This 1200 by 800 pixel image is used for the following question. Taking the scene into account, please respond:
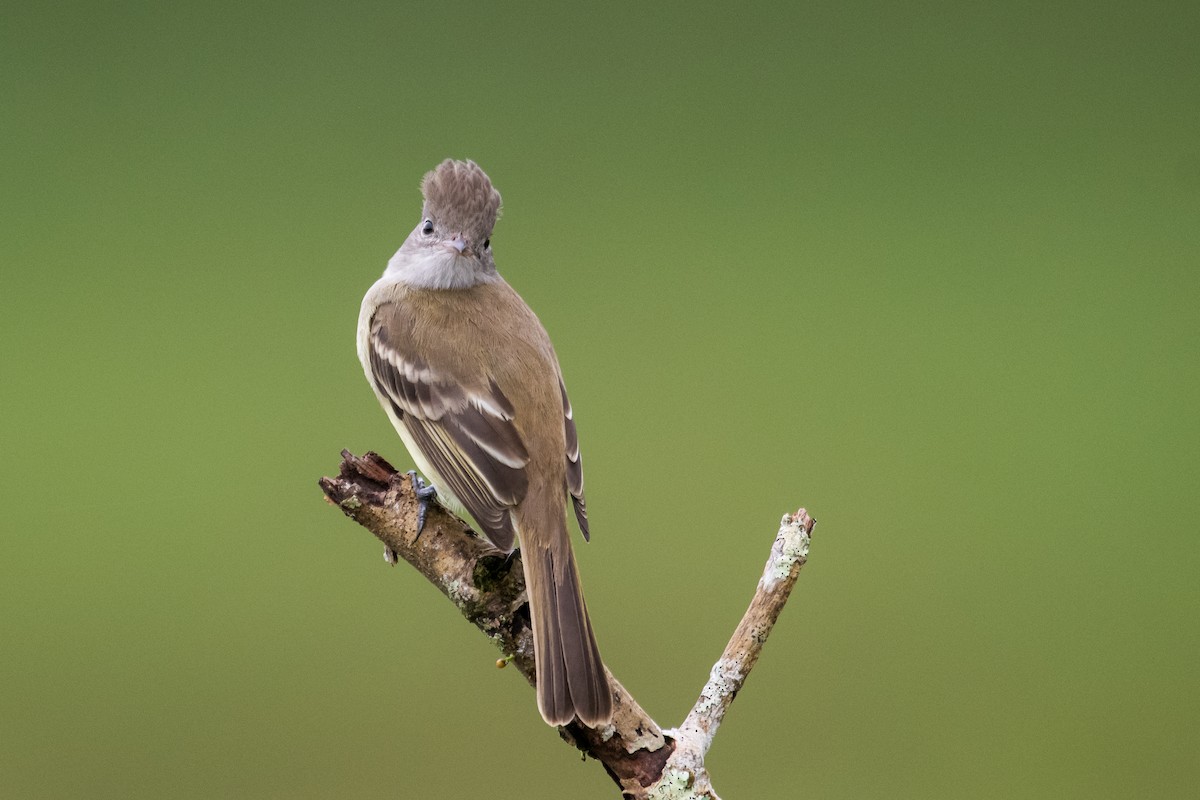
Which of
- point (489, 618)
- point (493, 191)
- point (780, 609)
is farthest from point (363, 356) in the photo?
point (780, 609)

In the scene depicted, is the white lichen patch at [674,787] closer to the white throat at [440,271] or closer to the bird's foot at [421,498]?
the bird's foot at [421,498]

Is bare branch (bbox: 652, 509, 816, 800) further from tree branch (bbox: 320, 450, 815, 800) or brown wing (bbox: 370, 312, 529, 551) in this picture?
brown wing (bbox: 370, 312, 529, 551)

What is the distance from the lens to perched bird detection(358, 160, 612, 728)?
1.40 metres

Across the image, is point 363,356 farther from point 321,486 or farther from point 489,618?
point 489,618

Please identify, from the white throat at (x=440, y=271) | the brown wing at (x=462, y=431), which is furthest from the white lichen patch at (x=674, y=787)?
the white throat at (x=440, y=271)

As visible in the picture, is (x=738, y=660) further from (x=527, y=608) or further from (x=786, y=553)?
(x=527, y=608)

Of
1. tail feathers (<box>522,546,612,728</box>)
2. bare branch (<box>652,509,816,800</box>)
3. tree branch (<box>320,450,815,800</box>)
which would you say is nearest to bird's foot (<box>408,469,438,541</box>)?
tree branch (<box>320,450,815,800</box>)

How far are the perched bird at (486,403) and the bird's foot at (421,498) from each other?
0.07 meters

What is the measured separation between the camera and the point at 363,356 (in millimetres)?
1939

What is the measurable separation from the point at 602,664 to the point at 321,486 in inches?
17.4

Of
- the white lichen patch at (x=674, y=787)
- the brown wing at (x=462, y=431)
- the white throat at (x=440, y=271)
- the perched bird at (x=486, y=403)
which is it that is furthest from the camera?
the white throat at (x=440, y=271)

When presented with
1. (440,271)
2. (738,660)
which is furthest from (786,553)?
(440,271)

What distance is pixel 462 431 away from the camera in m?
1.70

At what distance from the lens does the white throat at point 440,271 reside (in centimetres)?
191
